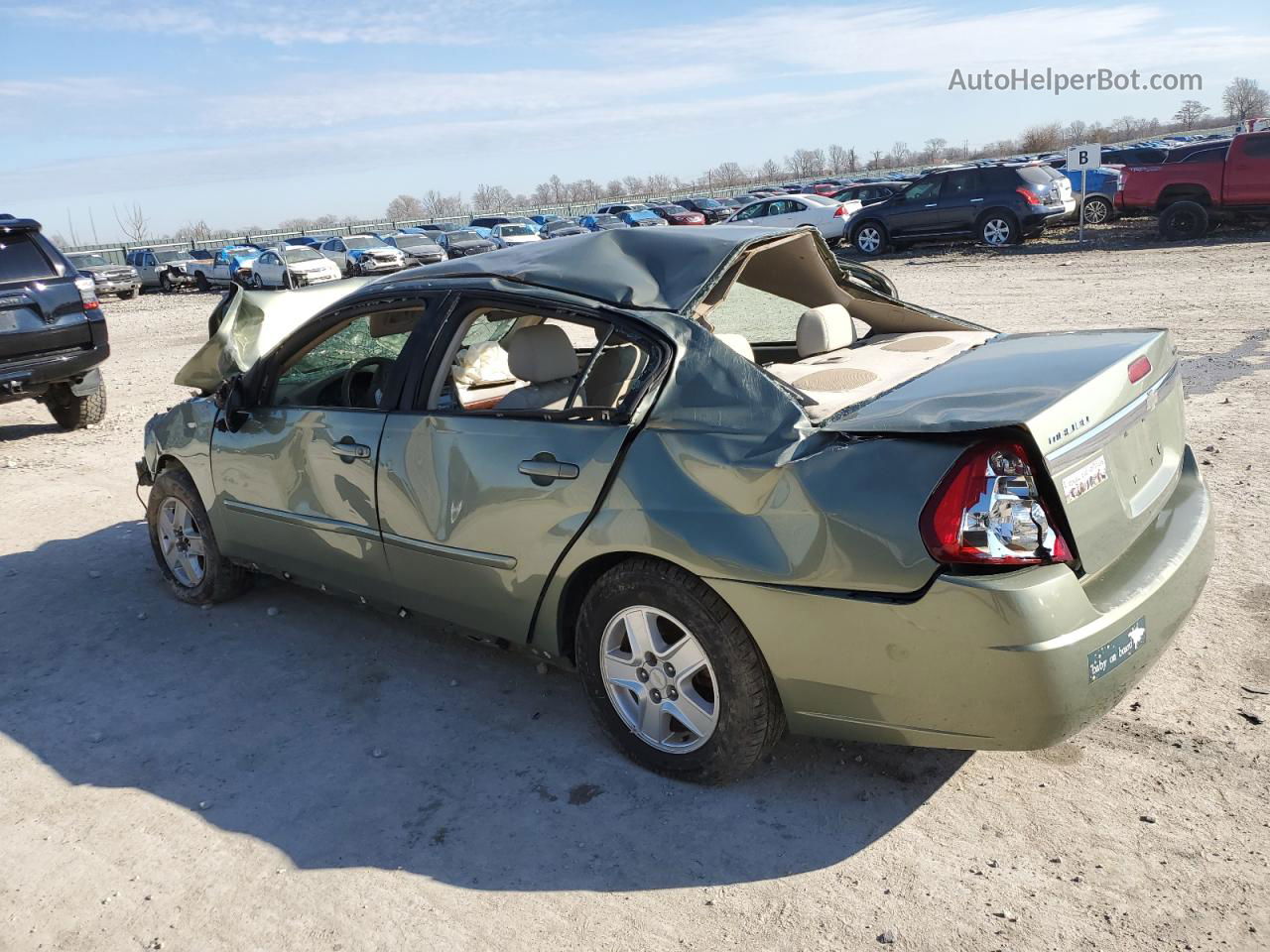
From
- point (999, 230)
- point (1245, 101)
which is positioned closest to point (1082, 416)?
point (999, 230)

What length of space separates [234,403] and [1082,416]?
347cm

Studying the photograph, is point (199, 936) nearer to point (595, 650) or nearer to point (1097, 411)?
point (595, 650)

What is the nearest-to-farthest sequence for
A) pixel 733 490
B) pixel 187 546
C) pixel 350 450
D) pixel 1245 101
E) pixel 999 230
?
pixel 733 490 < pixel 350 450 < pixel 187 546 < pixel 999 230 < pixel 1245 101

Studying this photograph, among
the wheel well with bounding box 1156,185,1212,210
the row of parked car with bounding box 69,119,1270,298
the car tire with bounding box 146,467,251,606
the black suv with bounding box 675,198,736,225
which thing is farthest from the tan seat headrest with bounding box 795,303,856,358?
the black suv with bounding box 675,198,736,225

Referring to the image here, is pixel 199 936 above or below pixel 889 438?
below

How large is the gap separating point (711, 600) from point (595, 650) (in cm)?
53

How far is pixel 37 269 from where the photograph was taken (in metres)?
9.27

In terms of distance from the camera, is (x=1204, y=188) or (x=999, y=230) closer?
(x=1204, y=188)

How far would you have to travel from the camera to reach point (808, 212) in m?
26.4

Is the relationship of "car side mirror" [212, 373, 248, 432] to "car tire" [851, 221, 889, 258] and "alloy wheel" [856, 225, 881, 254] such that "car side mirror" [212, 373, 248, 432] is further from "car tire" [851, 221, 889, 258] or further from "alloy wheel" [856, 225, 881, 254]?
"alloy wheel" [856, 225, 881, 254]

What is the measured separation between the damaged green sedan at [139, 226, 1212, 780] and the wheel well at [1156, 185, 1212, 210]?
17524 mm

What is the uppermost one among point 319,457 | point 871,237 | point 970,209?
point 970,209

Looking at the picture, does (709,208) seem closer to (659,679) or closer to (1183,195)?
(1183,195)

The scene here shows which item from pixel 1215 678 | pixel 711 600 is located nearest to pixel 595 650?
pixel 711 600
